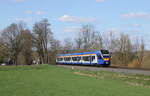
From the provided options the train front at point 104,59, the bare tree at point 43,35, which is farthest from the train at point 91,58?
the bare tree at point 43,35

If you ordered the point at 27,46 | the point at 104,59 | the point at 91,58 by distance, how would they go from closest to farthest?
1. the point at 104,59
2. the point at 91,58
3. the point at 27,46

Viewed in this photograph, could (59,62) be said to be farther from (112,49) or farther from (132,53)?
(132,53)

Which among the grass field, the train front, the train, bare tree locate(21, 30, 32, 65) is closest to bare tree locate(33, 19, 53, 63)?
bare tree locate(21, 30, 32, 65)

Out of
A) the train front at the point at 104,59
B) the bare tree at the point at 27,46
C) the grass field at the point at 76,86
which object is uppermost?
the bare tree at the point at 27,46

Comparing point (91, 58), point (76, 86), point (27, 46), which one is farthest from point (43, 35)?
point (76, 86)

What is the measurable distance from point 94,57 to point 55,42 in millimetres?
36979

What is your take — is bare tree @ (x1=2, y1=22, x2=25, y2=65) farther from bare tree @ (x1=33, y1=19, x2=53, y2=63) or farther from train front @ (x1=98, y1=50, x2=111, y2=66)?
train front @ (x1=98, y1=50, x2=111, y2=66)

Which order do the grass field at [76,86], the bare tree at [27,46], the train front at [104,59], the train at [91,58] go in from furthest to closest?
the bare tree at [27,46], the train at [91,58], the train front at [104,59], the grass field at [76,86]

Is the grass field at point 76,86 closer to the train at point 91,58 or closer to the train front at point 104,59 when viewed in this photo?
the train front at point 104,59

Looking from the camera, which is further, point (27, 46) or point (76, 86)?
point (27, 46)

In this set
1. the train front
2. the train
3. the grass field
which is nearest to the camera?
the grass field

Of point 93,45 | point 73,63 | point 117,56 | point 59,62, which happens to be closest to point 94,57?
point 73,63

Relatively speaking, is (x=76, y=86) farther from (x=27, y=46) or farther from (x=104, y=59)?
(x=27, y=46)

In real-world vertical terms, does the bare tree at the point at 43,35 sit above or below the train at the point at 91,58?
above
